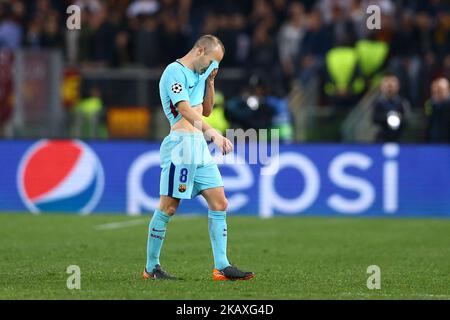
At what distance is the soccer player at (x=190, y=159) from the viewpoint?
33.8ft

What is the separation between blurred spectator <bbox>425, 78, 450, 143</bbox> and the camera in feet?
67.4

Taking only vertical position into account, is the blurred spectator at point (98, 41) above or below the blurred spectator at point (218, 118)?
above

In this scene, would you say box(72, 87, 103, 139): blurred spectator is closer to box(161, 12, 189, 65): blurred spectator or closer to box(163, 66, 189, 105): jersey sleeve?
box(161, 12, 189, 65): blurred spectator

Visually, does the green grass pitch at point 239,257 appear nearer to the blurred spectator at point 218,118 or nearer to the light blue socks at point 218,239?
the light blue socks at point 218,239

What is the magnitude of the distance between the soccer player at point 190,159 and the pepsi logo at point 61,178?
998cm

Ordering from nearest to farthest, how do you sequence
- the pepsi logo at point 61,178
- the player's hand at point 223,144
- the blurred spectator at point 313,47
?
the player's hand at point 223,144 → the pepsi logo at point 61,178 → the blurred spectator at point 313,47

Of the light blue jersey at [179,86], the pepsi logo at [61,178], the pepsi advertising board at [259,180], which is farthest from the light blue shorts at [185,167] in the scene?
the pepsi logo at [61,178]

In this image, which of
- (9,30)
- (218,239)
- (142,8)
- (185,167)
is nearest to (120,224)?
(218,239)

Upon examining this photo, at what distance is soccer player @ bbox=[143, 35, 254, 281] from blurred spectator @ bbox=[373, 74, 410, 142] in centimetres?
1061

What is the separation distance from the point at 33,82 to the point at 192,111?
12.4 metres

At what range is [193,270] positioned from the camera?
1150 centimetres

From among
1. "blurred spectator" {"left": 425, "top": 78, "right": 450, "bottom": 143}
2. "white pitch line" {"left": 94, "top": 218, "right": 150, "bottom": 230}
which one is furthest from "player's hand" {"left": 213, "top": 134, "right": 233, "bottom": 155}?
"blurred spectator" {"left": 425, "top": 78, "right": 450, "bottom": 143}

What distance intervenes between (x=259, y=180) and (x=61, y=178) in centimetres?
357
